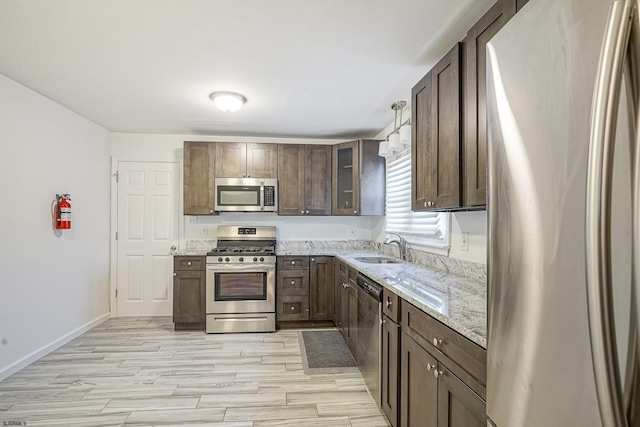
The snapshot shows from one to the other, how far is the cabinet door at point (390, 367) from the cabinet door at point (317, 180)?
2.41m

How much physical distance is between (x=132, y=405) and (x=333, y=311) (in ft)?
7.48

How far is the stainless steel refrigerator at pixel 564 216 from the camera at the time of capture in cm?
51

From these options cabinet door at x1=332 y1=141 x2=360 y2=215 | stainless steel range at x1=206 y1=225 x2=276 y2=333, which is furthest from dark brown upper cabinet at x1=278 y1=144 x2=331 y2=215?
stainless steel range at x1=206 y1=225 x2=276 y2=333

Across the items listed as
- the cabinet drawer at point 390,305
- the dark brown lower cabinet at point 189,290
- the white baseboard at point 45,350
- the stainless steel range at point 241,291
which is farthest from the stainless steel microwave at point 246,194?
the cabinet drawer at point 390,305

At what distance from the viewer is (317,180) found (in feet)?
14.2

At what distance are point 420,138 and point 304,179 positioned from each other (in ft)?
7.43

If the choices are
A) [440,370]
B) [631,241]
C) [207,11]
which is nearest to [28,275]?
[207,11]

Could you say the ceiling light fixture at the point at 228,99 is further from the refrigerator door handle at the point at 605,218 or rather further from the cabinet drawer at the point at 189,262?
the refrigerator door handle at the point at 605,218

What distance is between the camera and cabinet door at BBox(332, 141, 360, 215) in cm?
411

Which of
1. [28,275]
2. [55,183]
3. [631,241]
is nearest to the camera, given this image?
[631,241]

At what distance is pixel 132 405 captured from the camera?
2297mm

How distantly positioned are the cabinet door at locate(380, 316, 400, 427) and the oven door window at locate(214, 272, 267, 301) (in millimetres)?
2079

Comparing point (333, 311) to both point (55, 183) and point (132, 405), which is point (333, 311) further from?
point (55, 183)

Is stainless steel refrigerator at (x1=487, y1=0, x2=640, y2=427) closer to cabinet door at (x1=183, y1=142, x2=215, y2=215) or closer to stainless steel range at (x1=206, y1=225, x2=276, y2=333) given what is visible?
stainless steel range at (x1=206, y1=225, x2=276, y2=333)
